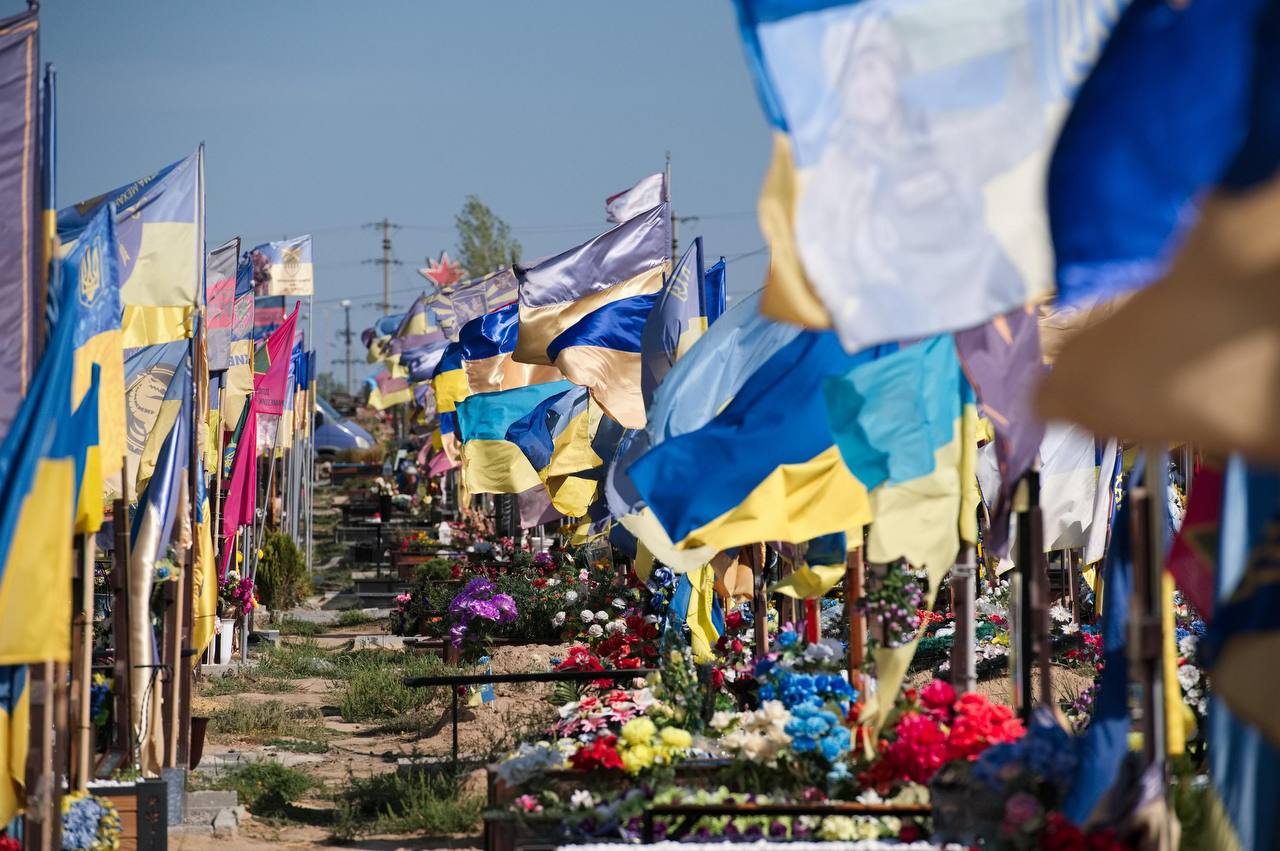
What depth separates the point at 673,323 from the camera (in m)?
14.0

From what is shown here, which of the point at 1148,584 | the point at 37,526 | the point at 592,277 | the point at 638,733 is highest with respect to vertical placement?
the point at 592,277

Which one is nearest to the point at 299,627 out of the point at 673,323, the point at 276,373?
the point at 276,373

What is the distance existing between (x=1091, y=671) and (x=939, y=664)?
200cm

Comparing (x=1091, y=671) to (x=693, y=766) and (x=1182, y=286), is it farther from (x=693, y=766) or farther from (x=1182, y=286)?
(x=1182, y=286)

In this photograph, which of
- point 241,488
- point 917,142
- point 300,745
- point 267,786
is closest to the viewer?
point 917,142

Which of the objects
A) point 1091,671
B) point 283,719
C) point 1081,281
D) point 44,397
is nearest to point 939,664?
point 1091,671

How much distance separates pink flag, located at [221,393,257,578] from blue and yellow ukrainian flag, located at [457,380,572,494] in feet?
8.41

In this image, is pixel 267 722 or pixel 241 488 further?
pixel 241 488

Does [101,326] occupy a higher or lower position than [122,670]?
higher

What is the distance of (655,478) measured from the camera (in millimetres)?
9531

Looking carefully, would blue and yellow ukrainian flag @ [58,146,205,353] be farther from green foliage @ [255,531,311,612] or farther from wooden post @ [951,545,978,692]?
green foliage @ [255,531,311,612]

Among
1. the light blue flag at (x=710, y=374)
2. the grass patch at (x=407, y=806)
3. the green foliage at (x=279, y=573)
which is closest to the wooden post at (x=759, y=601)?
the light blue flag at (x=710, y=374)

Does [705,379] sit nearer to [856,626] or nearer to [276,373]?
[856,626]

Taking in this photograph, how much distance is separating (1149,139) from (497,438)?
51.0 feet
